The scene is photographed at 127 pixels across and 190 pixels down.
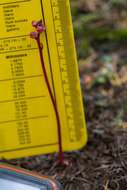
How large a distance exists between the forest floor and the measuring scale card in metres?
0.10

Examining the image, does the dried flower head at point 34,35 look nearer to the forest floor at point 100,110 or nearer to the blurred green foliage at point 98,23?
the forest floor at point 100,110

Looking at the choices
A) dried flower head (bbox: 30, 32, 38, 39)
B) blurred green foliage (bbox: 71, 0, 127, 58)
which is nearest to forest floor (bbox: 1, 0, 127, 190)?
blurred green foliage (bbox: 71, 0, 127, 58)

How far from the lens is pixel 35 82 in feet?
7.57

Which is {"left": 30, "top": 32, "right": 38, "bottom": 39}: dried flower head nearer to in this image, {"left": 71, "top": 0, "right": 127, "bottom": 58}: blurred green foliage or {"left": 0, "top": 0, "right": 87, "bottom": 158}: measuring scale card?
{"left": 0, "top": 0, "right": 87, "bottom": 158}: measuring scale card

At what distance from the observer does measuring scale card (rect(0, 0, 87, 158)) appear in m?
2.22

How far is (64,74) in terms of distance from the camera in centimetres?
230

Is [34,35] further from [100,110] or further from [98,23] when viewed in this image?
[98,23]

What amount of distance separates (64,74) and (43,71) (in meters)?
0.09

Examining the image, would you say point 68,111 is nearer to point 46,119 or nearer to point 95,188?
point 46,119

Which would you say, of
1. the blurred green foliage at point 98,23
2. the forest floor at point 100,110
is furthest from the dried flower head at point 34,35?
the blurred green foliage at point 98,23

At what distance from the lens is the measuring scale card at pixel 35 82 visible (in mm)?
2221

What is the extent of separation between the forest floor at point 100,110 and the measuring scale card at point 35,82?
0.10 metres

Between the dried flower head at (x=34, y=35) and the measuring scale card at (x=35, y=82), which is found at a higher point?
the dried flower head at (x=34, y=35)

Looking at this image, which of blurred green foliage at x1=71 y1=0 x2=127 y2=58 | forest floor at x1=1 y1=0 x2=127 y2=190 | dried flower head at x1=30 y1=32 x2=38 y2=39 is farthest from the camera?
blurred green foliage at x1=71 y1=0 x2=127 y2=58
